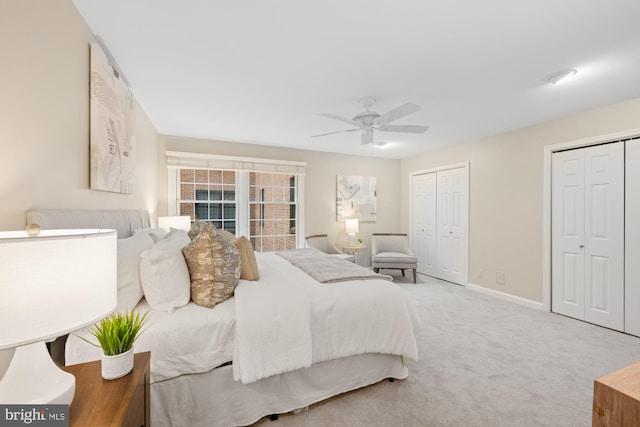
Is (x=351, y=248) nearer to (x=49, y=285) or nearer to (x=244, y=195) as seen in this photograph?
(x=244, y=195)

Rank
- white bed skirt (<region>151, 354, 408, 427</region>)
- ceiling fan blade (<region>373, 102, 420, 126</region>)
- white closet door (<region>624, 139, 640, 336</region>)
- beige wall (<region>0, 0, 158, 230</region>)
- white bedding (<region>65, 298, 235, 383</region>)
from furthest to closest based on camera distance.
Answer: white closet door (<region>624, 139, 640, 336</region>)
ceiling fan blade (<region>373, 102, 420, 126</region>)
white bed skirt (<region>151, 354, 408, 427</region>)
white bedding (<region>65, 298, 235, 383</region>)
beige wall (<region>0, 0, 158, 230</region>)

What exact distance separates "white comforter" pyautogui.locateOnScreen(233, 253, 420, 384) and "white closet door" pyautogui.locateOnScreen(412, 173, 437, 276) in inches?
138

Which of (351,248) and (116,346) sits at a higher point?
(116,346)

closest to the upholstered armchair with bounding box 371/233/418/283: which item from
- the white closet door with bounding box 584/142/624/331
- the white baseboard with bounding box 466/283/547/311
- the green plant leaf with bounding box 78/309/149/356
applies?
the white baseboard with bounding box 466/283/547/311

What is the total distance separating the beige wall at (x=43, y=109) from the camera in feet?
3.74

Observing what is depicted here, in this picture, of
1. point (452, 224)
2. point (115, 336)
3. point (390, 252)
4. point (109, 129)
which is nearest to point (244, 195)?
point (109, 129)

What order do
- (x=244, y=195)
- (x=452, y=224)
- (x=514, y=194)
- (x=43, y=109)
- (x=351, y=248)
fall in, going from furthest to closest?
(x=351, y=248)
(x=452, y=224)
(x=244, y=195)
(x=514, y=194)
(x=43, y=109)

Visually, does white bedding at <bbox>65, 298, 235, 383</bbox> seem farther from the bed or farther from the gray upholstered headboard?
the gray upholstered headboard

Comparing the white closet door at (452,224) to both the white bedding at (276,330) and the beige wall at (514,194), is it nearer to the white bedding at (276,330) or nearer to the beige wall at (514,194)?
the beige wall at (514,194)

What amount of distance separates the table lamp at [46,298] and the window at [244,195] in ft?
12.2

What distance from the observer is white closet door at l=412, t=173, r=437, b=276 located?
5.23 metres

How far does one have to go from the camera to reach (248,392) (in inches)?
64.2

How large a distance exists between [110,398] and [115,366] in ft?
0.42

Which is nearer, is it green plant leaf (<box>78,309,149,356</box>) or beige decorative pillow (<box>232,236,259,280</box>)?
green plant leaf (<box>78,309,149,356</box>)
